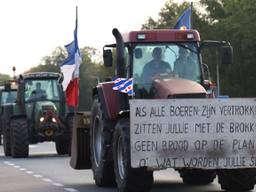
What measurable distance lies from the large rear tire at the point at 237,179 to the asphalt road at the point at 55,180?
1.25 ft

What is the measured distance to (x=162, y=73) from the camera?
14836 millimetres

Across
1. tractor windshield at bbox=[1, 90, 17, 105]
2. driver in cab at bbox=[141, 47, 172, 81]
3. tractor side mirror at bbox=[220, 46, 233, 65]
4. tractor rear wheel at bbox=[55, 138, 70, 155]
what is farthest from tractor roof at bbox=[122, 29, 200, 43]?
tractor windshield at bbox=[1, 90, 17, 105]

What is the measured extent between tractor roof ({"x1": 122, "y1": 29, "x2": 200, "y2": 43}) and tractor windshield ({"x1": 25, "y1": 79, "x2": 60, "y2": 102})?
503 inches

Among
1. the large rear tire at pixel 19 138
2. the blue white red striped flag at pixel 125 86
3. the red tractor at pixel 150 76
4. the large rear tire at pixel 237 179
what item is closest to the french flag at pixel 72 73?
the large rear tire at pixel 19 138

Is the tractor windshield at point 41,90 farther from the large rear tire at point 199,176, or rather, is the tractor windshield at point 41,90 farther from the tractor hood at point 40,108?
the large rear tire at point 199,176

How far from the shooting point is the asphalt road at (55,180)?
50.5 ft


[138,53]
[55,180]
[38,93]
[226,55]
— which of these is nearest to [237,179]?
[226,55]

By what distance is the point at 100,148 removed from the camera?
619 inches

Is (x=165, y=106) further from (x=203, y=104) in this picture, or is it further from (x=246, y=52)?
(x=246, y=52)

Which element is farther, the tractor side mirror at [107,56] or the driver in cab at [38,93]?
the driver in cab at [38,93]

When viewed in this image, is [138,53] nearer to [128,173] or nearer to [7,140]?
[128,173]

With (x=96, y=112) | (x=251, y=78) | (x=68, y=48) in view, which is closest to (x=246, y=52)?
(x=251, y=78)

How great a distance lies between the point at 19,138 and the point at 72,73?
212 inches

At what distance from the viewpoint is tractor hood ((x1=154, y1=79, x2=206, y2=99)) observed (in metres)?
13.8
